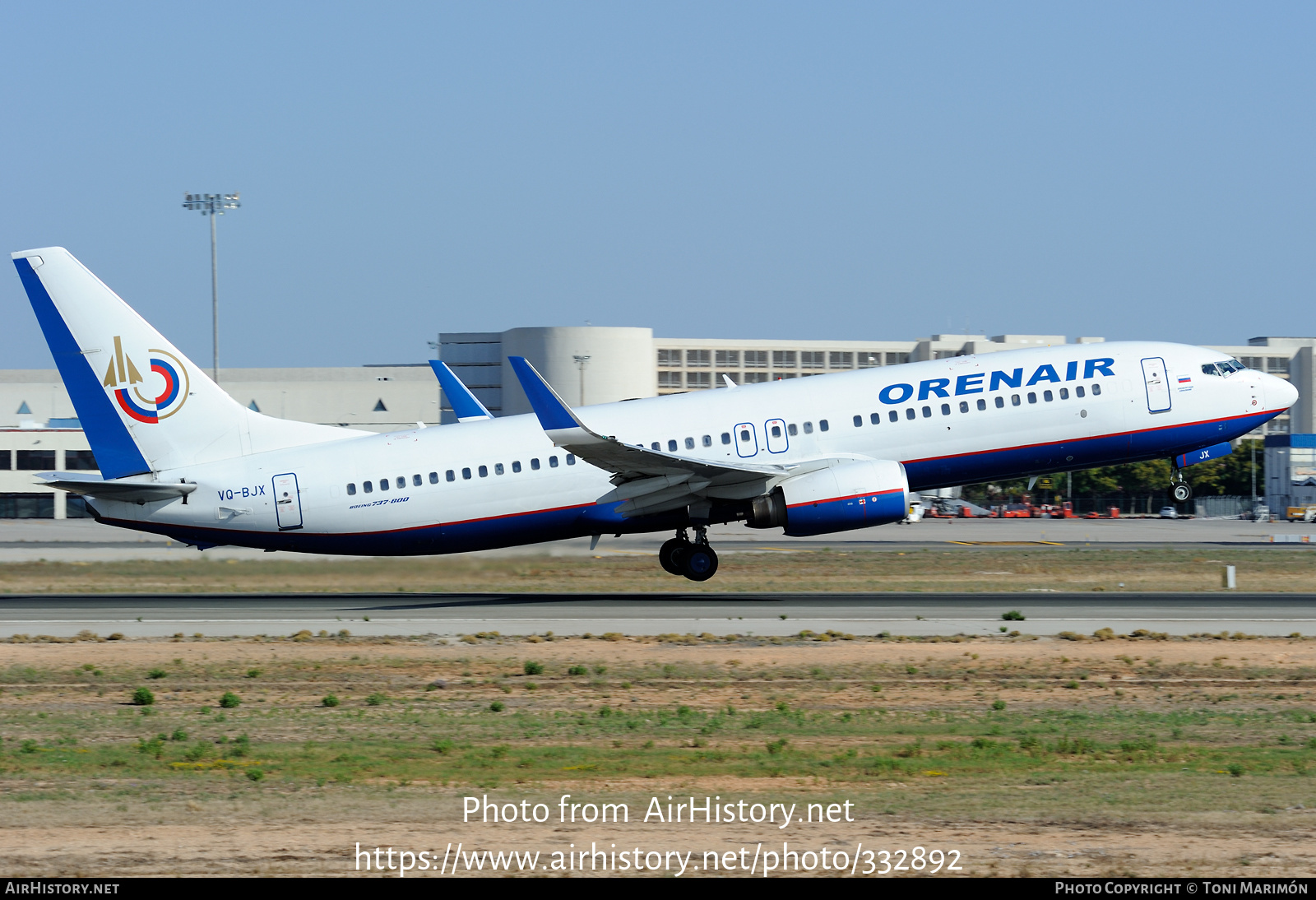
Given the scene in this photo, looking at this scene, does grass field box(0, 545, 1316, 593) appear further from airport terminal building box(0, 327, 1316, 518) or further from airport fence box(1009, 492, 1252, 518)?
airport fence box(1009, 492, 1252, 518)

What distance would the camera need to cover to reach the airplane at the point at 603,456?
32688mm

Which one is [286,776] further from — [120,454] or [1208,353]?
[1208,353]

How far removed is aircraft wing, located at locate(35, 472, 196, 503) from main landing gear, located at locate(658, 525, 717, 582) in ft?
41.5

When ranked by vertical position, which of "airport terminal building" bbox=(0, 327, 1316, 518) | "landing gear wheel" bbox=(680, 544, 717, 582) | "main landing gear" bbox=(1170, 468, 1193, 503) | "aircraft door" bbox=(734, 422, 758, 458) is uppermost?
"airport terminal building" bbox=(0, 327, 1316, 518)

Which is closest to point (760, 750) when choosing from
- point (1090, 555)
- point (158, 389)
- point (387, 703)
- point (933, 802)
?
point (933, 802)

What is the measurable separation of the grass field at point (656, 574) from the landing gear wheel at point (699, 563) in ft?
9.44

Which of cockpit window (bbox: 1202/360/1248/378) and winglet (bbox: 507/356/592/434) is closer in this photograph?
winglet (bbox: 507/356/592/434)

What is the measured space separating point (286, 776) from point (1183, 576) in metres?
38.8

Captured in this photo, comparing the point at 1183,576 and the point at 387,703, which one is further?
the point at 1183,576

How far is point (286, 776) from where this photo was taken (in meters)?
14.8

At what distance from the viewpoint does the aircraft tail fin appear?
32562 mm

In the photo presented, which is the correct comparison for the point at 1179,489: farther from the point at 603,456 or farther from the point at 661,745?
the point at 661,745

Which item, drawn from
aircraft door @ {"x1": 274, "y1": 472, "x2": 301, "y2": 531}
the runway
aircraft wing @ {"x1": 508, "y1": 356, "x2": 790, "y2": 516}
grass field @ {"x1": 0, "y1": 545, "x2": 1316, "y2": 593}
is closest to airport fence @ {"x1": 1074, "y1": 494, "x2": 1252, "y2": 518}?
grass field @ {"x1": 0, "y1": 545, "x2": 1316, "y2": 593}

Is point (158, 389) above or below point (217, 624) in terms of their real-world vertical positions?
above
